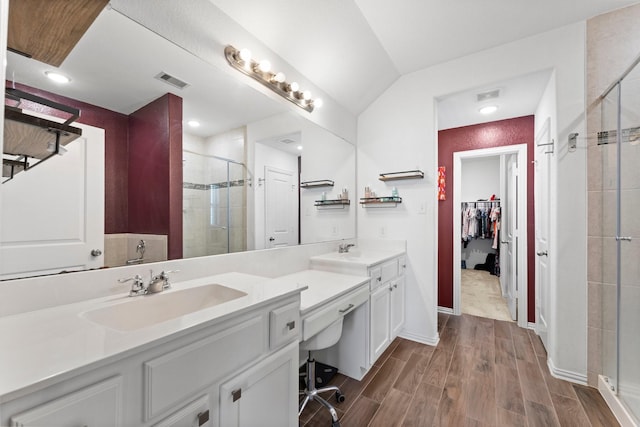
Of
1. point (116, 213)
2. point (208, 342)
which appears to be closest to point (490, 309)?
point (208, 342)

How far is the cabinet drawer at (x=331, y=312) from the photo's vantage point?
1374mm

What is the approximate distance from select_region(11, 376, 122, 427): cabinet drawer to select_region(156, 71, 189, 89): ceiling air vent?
51.6 inches

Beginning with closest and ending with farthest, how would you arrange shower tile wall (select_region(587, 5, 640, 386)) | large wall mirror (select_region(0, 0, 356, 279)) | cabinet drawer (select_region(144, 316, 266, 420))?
cabinet drawer (select_region(144, 316, 266, 420))
large wall mirror (select_region(0, 0, 356, 279))
shower tile wall (select_region(587, 5, 640, 386))

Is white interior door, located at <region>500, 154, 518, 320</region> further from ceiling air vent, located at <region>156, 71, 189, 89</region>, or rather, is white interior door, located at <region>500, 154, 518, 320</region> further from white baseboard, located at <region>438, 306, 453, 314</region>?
ceiling air vent, located at <region>156, 71, 189, 89</region>

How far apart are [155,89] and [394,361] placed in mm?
2568

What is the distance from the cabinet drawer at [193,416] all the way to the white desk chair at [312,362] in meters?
0.76

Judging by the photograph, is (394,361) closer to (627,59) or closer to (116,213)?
(116,213)

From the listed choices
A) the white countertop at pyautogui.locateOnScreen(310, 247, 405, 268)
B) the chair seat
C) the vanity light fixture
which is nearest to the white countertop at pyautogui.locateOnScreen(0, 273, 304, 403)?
the chair seat

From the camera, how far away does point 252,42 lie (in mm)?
1760

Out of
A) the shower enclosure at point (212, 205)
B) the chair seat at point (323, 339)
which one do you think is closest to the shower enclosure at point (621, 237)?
the chair seat at point (323, 339)

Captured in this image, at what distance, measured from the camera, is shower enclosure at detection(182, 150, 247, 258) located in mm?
1472

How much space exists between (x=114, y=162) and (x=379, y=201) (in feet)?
7.39

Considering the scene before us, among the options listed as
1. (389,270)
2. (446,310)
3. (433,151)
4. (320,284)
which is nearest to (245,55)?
(320,284)

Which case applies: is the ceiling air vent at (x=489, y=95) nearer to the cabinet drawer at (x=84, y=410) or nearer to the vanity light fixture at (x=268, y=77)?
the vanity light fixture at (x=268, y=77)
